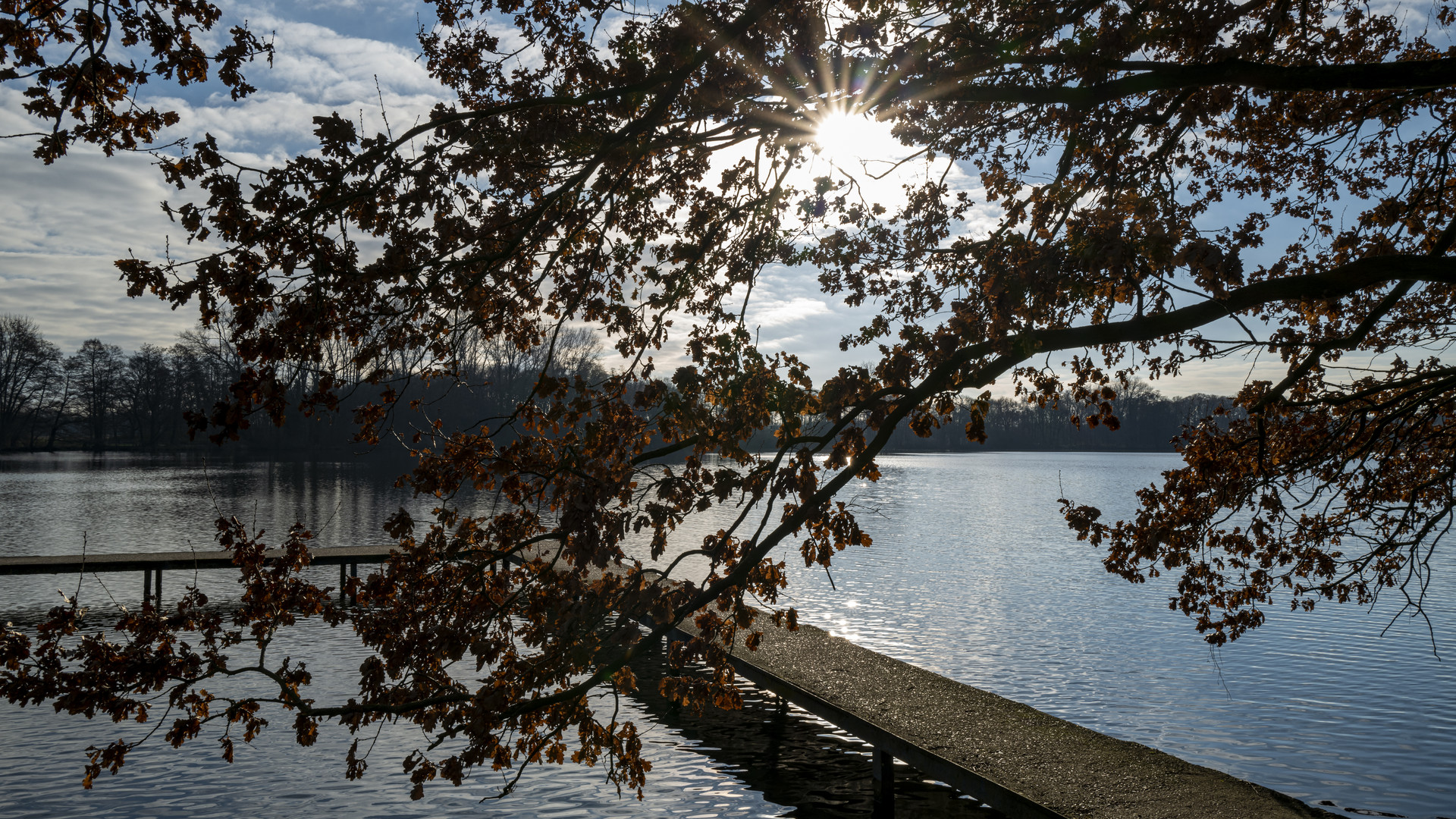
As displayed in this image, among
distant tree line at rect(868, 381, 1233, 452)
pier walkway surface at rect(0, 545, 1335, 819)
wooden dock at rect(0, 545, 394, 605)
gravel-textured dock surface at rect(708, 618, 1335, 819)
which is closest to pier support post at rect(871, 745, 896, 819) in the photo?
pier walkway surface at rect(0, 545, 1335, 819)

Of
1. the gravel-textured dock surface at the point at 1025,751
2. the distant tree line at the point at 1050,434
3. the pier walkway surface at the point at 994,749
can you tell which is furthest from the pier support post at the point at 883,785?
the distant tree line at the point at 1050,434

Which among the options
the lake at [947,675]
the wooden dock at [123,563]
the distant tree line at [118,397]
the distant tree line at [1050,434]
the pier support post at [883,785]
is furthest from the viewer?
the distant tree line at [1050,434]

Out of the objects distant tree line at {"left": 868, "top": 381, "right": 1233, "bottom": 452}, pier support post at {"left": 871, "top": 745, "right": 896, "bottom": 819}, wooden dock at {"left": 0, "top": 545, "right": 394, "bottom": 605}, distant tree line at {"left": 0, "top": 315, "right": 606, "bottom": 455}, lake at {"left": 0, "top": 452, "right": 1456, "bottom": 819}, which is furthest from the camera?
distant tree line at {"left": 868, "top": 381, "right": 1233, "bottom": 452}

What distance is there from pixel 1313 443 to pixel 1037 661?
301 inches

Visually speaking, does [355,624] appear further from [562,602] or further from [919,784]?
[919,784]

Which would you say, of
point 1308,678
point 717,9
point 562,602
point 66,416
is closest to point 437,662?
point 562,602

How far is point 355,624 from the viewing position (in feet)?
20.8

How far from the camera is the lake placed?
872 centimetres

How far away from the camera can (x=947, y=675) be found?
13594mm

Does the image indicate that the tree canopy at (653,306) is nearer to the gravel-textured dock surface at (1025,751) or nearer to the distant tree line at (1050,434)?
the gravel-textured dock surface at (1025,751)

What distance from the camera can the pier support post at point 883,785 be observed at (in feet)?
27.1

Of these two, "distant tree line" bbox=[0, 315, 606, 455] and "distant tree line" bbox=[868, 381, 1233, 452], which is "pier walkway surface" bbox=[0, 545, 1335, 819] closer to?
"distant tree line" bbox=[0, 315, 606, 455]

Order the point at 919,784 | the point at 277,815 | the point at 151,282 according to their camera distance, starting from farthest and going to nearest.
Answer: the point at 919,784 < the point at 277,815 < the point at 151,282

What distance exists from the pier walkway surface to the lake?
0.77 metres
